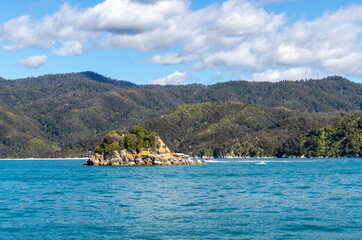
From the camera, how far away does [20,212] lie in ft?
183

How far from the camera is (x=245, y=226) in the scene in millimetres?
45750

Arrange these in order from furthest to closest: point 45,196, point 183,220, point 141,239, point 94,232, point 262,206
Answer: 1. point 45,196
2. point 262,206
3. point 183,220
4. point 94,232
5. point 141,239

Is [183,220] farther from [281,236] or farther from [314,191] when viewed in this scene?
[314,191]

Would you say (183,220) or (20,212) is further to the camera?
(20,212)

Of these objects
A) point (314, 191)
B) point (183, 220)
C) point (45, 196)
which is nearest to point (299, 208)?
point (183, 220)

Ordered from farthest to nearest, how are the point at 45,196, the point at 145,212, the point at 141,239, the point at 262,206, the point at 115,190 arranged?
the point at 115,190 < the point at 45,196 < the point at 262,206 < the point at 145,212 < the point at 141,239

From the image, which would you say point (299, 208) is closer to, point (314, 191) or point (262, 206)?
point (262, 206)

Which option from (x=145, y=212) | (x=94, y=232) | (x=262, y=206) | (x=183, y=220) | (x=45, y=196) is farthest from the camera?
(x=45, y=196)

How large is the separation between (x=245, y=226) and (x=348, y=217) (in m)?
13.2

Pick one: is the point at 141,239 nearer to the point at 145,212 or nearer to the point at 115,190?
the point at 145,212

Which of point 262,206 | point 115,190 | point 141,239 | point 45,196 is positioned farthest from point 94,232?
point 115,190

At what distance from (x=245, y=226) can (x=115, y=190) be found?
41.3 m

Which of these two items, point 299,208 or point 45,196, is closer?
point 299,208

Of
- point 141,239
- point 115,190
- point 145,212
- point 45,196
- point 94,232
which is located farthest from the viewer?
point 115,190
